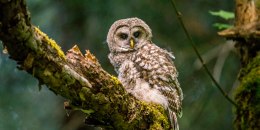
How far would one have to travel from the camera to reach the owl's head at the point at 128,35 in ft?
12.9

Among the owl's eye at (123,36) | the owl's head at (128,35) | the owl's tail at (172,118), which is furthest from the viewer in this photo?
the owl's eye at (123,36)

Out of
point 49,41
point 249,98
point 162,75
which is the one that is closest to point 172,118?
point 162,75

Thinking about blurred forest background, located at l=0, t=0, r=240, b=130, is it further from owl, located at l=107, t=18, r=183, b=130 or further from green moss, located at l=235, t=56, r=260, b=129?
owl, located at l=107, t=18, r=183, b=130

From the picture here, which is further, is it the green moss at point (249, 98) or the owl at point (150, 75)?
the green moss at point (249, 98)

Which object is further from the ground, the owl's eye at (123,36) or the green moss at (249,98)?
the owl's eye at (123,36)

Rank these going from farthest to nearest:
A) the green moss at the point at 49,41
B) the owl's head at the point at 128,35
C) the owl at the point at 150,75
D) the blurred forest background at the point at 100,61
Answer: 1. the blurred forest background at the point at 100,61
2. the owl's head at the point at 128,35
3. the owl at the point at 150,75
4. the green moss at the point at 49,41

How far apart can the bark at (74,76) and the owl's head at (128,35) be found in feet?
2.84

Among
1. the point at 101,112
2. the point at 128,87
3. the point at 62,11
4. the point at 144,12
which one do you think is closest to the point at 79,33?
the point at 62,11

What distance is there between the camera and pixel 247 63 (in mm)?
3941

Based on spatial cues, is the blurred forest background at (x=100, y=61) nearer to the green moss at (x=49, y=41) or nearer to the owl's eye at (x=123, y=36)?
the owl's eye at (x=123, y=36)

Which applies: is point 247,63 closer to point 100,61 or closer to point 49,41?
point 49,41

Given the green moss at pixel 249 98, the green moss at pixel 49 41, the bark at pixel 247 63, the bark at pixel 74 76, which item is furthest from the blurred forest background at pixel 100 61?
the green moss at pixel 49 41

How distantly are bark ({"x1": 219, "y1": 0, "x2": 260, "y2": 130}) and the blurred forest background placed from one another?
1.63 m

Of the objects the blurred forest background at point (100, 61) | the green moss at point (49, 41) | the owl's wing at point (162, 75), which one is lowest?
the green moss at point (49, 41)
